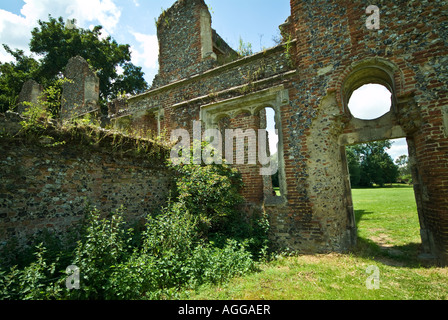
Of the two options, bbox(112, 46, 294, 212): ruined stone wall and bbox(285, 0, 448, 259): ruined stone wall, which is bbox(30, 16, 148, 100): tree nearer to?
bbox(112, 46, 294, 212): ruined stone wall

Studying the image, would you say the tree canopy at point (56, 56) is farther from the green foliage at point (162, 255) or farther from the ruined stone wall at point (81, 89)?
the green foliage at point (162, 255)

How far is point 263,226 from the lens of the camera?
6348 millimetres

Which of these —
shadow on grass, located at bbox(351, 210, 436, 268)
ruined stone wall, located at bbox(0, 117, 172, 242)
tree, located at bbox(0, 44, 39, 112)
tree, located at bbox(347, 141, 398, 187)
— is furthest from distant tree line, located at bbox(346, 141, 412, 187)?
tree, located at bbox(0, 44, 39, 112)

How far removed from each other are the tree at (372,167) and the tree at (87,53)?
38.1 meters

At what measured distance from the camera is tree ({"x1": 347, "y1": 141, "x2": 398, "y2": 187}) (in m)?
40.4

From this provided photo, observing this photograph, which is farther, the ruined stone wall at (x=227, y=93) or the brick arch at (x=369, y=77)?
the ruined stone wall at (x=227, y=93)

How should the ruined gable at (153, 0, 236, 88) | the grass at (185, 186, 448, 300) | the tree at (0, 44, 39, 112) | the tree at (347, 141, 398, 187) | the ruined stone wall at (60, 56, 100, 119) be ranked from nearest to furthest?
the grass at (185, 186, 448, 300) < the ruined gable at (153, 0, 236, 88) < the ruined stone wall at (60, 56, 100, 119) < the tree at (0, 44, 39, 112) < the tree at (347, 141, 398, 187)

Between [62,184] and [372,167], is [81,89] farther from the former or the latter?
[372,167]

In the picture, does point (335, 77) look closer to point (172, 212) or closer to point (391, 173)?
point (172, 212)

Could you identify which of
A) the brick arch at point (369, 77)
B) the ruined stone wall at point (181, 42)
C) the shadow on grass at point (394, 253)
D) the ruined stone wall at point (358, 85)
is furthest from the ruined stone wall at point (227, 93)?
the shadow on grass at point (394, 253)

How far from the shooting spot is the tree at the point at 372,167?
133 ft

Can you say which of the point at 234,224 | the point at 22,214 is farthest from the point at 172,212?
the point at 22,214

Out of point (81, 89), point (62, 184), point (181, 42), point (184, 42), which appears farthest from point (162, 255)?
point (81, 89)

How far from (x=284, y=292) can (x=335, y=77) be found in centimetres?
525
